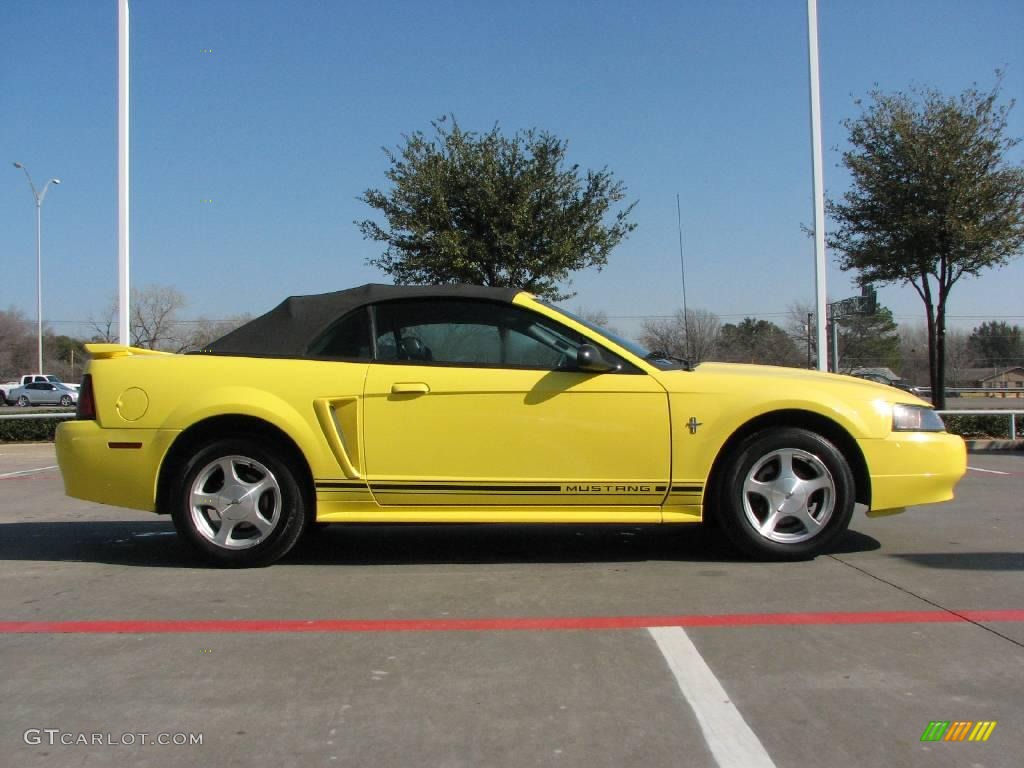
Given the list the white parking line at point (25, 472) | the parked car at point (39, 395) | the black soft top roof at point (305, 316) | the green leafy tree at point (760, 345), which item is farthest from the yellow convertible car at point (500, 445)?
the parked car at point (39, 395)

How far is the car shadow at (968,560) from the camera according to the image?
A: 4.88 m

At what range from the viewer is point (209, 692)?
10.2ft

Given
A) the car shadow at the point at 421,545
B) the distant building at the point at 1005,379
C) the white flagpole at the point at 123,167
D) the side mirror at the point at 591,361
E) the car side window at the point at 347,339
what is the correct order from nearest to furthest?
the side mirror at the point at 591,361 < the car side window at the point at 347,339 < the car shadow at the point at 421,545 < the white flagpole at the point at 123,167 < the distant building at the point at 1005,379

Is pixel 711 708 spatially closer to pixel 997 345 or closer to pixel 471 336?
pixel 471 336

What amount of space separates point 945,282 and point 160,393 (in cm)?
1628

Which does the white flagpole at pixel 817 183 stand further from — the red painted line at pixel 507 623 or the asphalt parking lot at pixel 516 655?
the red painted line at pixel 507 623

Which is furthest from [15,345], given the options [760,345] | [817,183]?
[817,183]

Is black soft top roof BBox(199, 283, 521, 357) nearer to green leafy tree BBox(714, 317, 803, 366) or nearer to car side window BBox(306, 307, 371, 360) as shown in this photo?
car side window BBox(306, 307, 371, 360)

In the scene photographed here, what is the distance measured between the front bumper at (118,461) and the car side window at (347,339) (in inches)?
37.8

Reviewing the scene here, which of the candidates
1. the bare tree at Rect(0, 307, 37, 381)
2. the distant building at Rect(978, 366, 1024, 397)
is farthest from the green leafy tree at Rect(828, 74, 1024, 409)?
the bare tree at Rect(0, 307, 37, 381)

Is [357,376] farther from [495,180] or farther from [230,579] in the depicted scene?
[495,180]

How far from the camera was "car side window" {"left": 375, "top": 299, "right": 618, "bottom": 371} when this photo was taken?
16.2 feet

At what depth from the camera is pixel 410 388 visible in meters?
4.82

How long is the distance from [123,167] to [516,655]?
1307 centimetres
